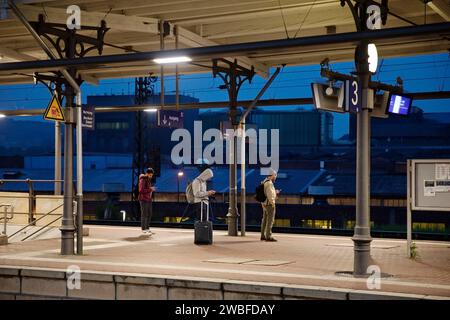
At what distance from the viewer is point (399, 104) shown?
1180 centimetres

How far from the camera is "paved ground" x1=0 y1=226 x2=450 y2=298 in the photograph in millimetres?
10094

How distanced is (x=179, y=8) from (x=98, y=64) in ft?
12.1

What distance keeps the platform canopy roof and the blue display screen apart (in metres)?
0.95

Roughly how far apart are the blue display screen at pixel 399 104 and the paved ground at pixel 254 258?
97.3 inches

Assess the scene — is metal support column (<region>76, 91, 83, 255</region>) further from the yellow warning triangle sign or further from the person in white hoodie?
the person in white hoodie

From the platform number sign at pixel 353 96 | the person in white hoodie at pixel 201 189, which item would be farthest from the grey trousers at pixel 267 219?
the platform number sign at pixel 353 96

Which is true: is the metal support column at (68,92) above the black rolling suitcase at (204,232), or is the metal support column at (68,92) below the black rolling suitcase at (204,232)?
above

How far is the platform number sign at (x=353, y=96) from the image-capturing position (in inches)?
407

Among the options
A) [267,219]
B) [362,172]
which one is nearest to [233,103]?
[267,219]

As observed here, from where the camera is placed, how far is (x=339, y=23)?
49.1ft

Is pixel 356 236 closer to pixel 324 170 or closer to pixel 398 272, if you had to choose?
pixel 398 272

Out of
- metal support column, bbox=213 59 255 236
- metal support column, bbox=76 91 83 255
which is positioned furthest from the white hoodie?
metal support column, bbox=76 91 83 255

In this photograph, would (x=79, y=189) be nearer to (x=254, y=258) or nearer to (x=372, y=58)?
(x=254, y=258)

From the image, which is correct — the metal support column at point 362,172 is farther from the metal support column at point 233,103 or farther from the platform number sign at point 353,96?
the metal support column at point 233,103
